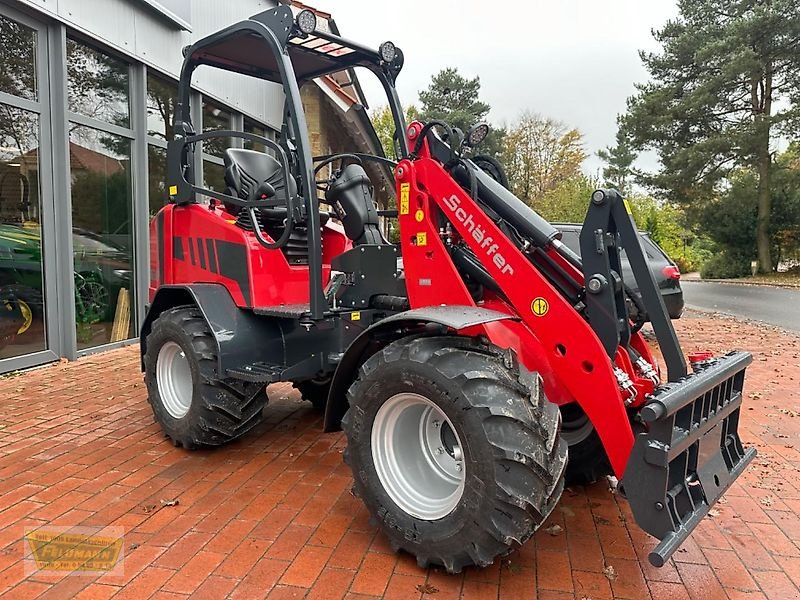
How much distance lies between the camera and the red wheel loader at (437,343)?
8.27 ft

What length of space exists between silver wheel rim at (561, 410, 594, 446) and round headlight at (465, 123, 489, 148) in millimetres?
1491

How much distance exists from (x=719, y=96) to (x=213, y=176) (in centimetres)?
2306

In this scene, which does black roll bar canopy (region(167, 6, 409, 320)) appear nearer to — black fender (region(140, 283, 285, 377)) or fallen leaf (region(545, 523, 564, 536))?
black fender (region(140, 283, 285, 377))

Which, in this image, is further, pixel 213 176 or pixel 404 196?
pixel 213 176

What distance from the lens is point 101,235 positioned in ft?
25.6

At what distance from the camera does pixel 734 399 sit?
3.01 meters

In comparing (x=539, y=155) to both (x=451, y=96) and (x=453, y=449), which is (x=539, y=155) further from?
(x=453, y=449)

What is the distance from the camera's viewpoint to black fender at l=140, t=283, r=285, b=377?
3.98 meters

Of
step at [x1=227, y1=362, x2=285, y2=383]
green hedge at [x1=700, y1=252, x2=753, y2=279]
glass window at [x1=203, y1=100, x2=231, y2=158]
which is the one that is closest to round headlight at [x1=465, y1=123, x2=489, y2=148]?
step at [x1=227, y1=362, x2=285, y2=383]

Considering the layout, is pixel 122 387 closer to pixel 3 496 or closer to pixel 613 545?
pixel 3 496

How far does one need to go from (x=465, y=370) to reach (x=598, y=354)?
580 mm

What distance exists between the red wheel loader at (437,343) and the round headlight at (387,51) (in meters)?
0.03

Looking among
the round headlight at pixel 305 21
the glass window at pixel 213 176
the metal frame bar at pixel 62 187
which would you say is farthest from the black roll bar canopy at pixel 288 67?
the glass window at pixel 213 176

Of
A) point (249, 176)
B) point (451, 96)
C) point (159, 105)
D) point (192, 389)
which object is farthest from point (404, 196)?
point (451, 96)
